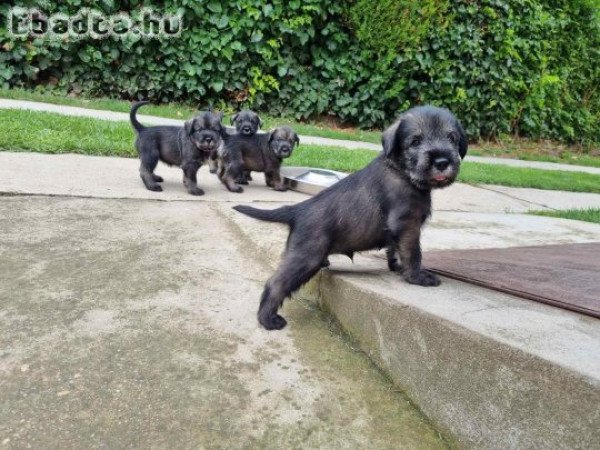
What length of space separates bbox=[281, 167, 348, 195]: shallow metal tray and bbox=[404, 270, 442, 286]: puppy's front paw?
3470 mm

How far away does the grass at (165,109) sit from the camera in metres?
11.5

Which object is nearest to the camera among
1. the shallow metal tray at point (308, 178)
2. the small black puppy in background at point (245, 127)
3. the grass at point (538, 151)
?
the shallow metal tray at point (308, 178)

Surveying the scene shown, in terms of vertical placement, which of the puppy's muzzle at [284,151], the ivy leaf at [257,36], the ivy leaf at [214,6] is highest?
the ivy leaf at [214,6]

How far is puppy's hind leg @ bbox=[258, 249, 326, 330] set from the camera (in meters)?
3.26

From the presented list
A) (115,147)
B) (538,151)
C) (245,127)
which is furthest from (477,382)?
(538,151)

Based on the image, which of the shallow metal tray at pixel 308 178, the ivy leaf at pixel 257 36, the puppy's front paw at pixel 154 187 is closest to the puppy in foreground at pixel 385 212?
the puppy's front paw at pixel 154 187

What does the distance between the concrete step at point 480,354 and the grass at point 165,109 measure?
9.06 meters

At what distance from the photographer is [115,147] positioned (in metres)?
7.86

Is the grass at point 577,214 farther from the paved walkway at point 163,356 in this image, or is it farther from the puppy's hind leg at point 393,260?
the paved walkway at point 163,356

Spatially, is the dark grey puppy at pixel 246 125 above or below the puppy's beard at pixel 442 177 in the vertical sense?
below

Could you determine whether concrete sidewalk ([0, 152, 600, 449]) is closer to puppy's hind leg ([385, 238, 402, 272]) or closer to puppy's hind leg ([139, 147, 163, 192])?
puppy's hind leg ([385, 238, 402, 272])

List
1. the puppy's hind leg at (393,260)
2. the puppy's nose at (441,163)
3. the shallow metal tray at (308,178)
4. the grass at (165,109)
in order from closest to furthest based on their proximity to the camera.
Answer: the puppy's nose at (441,163)
the puppy's hind leg at (393,260)
the shallow metal tray at (308,178)
the grass at (165,109)

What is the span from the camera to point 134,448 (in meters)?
2.25

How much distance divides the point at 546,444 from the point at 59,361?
7.03 ft
